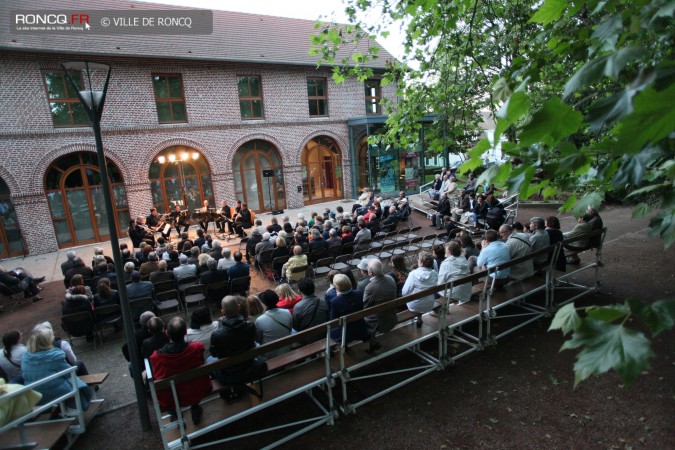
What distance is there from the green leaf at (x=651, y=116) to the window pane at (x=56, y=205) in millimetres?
16698

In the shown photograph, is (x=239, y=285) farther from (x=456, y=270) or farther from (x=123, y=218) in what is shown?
(x=123, y=218)

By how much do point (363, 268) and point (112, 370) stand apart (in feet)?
13.2

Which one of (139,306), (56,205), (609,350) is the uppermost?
(609,350)

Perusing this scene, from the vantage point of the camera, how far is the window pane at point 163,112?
15496 millimetres

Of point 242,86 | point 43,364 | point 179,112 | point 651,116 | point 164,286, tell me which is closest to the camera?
point 651,116

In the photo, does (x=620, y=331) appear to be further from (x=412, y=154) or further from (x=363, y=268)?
(x=412, y=154)

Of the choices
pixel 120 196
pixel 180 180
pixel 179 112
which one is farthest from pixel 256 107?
pixel 120 196

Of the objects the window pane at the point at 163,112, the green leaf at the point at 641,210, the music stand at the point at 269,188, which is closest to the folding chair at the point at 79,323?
the green leaf at the point at 641,210

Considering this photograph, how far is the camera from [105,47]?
14.2 metres

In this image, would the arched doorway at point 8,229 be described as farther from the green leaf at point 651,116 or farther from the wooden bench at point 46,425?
the green leaf at point 651,116

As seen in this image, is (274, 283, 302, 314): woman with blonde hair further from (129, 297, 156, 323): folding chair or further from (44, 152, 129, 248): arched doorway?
(44, 152, 129, 248): arched doorway

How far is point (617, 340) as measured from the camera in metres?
1.16

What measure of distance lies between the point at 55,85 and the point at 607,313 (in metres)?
17.0

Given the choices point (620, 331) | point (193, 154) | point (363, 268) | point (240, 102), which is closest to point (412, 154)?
point (240, 102)
